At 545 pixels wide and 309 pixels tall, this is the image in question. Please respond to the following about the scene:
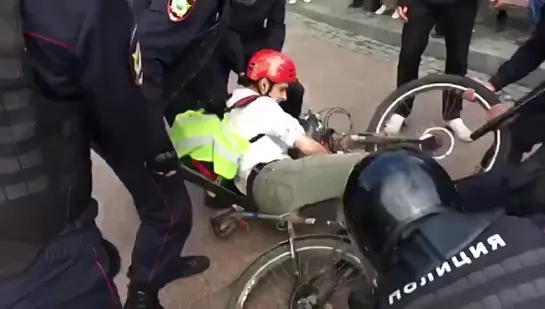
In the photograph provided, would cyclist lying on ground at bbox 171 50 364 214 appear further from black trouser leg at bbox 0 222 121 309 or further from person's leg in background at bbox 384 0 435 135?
black trouser leg at bbox 0 222 121 309

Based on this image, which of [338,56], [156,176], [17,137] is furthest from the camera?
[338,56]

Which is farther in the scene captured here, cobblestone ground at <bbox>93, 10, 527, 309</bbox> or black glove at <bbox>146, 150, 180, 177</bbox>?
cobblestone ground at <bbox>93, 10, 527, 309</bbox>

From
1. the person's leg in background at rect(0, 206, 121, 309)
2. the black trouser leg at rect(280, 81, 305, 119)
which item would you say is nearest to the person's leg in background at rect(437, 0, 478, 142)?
the black trouser leg at rect(280, 81, 305, 119)

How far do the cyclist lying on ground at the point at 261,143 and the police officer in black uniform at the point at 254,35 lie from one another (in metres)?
0.20

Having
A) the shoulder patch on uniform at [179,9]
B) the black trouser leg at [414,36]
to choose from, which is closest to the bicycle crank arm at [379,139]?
the black trouser leg at [414,36]

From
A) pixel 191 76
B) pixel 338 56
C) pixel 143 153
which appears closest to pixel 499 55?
pixel 338 56

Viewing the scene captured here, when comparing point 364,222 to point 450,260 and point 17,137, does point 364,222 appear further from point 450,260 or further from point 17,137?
point 17,137

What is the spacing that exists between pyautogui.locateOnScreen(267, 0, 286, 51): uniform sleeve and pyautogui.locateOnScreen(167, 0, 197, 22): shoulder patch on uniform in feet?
2.45

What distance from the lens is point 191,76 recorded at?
262 centimetres

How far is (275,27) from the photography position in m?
3.04

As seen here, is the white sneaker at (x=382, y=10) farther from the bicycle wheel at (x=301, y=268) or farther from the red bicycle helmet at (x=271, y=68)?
the bicycle wheel at (x=301, y=268)

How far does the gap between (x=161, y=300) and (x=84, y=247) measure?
1.36m

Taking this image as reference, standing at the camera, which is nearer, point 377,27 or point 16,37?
point 16,37

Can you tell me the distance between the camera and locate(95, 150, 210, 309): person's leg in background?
200 centimetres
